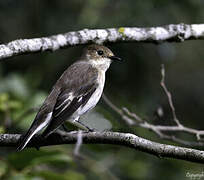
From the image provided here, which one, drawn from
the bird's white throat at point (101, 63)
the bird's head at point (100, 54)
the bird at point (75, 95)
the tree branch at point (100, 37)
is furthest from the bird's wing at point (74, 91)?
the tree branch at point (100, 37)

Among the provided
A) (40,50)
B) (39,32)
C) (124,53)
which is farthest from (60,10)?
(40,50)

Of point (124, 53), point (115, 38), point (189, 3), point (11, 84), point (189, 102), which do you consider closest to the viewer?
point (115, 38)

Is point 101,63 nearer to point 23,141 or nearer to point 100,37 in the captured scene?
point 100,37

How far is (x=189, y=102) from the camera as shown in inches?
308

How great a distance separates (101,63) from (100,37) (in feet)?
4.50

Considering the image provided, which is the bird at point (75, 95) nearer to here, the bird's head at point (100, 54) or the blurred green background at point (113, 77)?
the bird's head at point (100, 54)

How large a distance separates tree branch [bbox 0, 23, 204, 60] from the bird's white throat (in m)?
1.19

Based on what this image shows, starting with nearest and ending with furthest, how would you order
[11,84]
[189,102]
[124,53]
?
1. [11,84]
2. [124,53]
3. [189,102]

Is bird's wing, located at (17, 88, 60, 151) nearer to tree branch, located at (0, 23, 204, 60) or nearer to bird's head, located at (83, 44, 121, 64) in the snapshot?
tree branch, located at (0, 23, 204, 60)

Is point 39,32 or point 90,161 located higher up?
point 39,32

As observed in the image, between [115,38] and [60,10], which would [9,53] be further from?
[60,10]

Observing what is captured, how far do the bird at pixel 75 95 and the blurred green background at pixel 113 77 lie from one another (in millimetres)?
178

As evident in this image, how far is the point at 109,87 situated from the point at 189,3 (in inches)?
63.3

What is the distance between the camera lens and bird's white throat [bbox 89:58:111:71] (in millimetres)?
5770
